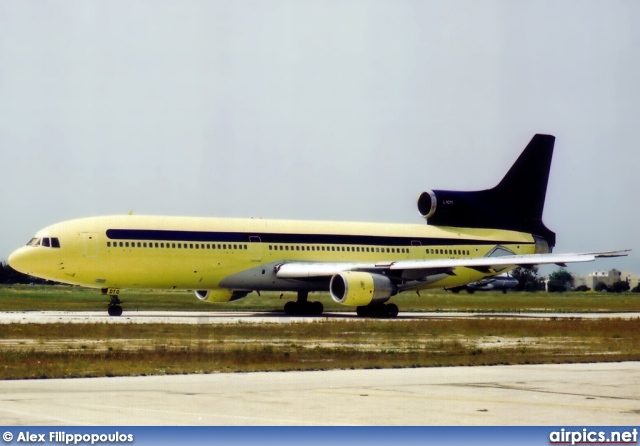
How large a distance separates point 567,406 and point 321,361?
25.3 feet

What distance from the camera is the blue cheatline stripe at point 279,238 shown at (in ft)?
137

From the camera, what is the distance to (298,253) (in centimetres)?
4559

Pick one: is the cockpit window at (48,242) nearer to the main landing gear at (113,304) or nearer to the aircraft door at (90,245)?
the aircraft door at (90,245)

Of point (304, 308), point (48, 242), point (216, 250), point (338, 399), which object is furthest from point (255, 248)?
point (338, 399)

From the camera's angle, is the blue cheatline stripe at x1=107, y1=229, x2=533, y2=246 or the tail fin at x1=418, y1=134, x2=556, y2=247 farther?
the tail fin at x1=418, y1=134, x2=556, y2=247

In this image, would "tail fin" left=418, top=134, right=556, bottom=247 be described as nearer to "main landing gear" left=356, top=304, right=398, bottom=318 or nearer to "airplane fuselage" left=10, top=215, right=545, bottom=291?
"airplane fuselage" left=10, top=215, right=545, bottom=291

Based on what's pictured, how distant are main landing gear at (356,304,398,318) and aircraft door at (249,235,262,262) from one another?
4.79 meters

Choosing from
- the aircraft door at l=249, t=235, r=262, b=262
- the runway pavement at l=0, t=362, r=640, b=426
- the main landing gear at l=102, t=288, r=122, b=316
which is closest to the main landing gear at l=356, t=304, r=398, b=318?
the aircraft door at l=249, t=235, r=262, b=262

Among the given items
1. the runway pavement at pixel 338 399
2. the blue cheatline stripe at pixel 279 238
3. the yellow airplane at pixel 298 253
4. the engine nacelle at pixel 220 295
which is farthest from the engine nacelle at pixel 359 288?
the runway pavement at pixel 338 399

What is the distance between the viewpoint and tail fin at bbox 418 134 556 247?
167 ft

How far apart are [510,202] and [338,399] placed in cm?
3926

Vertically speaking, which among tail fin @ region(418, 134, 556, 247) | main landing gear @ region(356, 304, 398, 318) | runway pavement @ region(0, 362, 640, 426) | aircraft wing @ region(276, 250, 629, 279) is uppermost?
tail fin @ region(418, 134, 556, 247)

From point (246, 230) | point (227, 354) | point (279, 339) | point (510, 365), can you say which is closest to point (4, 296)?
point (246, 230)

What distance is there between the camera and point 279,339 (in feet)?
90.3
